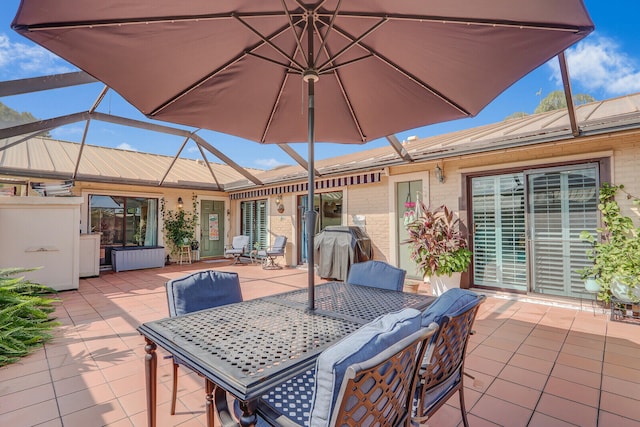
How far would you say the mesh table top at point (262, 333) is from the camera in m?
1.17

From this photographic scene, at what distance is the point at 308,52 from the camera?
184 centimetres

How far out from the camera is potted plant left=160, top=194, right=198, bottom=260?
973cm

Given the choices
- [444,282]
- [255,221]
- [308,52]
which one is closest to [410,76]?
[308,52]

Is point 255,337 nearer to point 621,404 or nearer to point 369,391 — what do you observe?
point 369,391

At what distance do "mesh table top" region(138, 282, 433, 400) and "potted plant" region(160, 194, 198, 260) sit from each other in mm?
8552

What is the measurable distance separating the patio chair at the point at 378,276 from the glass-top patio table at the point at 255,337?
1.18 ft

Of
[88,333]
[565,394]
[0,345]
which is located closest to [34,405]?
[0,345]

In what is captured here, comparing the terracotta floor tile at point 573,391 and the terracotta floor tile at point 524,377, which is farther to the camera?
the terracotta floor tile at point 524,377

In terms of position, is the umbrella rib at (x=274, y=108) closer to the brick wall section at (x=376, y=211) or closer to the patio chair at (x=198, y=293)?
the patio chair at (x=198, y=293)

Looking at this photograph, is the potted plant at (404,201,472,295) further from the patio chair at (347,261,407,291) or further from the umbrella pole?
the umbrella pole

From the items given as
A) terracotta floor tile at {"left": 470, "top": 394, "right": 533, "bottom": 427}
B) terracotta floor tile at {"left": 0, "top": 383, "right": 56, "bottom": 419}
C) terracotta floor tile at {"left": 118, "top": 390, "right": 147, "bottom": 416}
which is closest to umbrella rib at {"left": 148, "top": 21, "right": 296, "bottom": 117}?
terracotta floor tile at {"left": 118, "top": 390, "right": 147, "bottom": 416}

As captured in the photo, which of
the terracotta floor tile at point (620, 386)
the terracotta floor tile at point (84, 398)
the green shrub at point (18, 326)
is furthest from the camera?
the green shrub at point (18, 326)

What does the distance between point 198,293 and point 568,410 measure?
2785mm

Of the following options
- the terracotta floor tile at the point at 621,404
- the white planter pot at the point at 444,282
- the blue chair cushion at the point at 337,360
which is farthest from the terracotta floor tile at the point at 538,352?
the blue chair cushion at the point at 337,360
